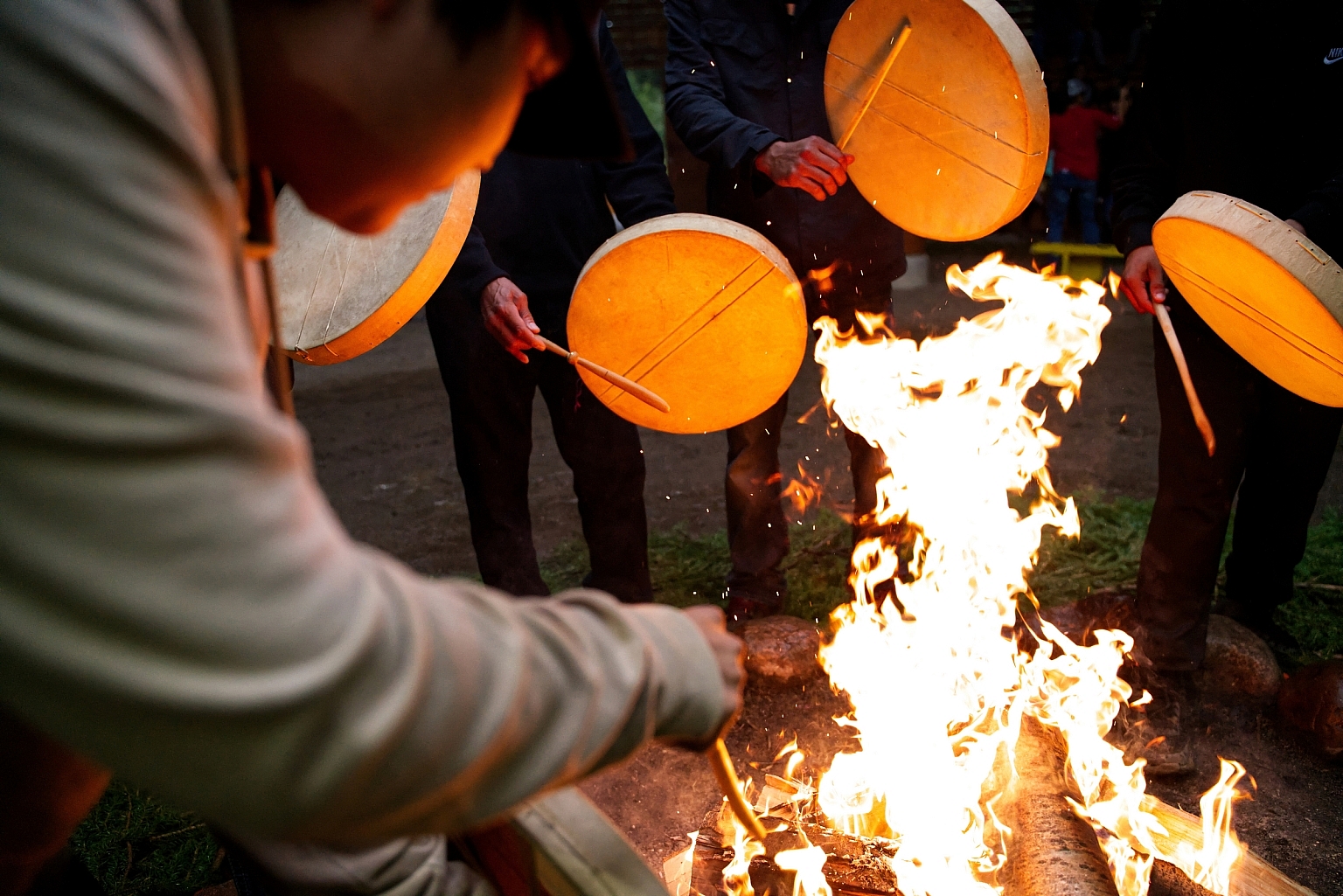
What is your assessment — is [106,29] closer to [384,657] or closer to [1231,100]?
[384,657]

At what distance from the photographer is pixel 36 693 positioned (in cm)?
67

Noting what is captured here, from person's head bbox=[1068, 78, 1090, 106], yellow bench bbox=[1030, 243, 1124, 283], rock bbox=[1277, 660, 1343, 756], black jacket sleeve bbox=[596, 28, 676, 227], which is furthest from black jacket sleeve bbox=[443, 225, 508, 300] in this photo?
person's head bbox=[1068, 78, 1090, 106]

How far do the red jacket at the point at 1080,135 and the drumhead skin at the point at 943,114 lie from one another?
8191 mm

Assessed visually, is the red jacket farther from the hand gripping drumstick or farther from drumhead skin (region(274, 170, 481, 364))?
the hand gripping drumstick

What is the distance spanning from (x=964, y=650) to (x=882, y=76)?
6.90ft

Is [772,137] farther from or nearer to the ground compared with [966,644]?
farther from the ground

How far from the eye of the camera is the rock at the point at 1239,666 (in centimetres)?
345

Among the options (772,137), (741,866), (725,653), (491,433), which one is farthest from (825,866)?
(772,137)

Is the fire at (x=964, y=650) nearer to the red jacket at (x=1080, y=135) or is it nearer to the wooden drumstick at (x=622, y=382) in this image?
the wooden drumstick at (x=622, y=382)

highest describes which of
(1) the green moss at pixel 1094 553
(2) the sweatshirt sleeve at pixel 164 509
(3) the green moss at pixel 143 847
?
(2) the sweatshirt sleeve at pixel 164 509

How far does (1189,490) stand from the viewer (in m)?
3.26

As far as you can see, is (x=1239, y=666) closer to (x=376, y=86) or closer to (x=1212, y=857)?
(x=1212, y=857)

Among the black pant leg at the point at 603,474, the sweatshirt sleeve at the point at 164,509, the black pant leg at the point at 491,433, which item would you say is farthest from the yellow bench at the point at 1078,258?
the sweatshirt sleeve at the point at 164,509

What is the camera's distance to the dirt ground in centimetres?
306
